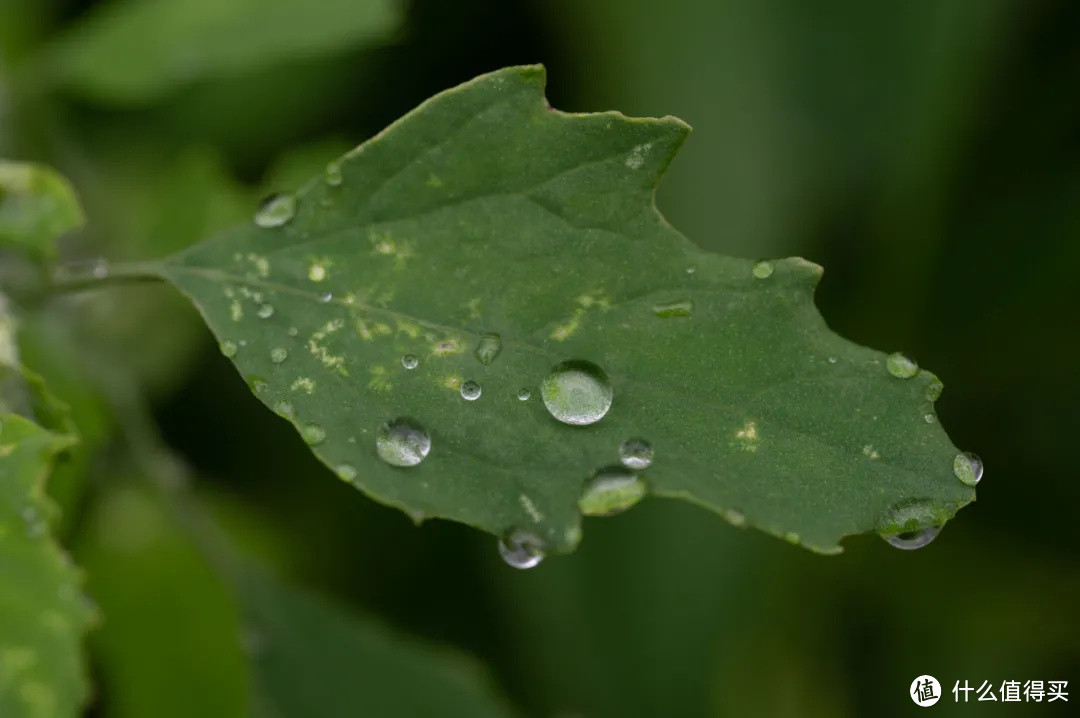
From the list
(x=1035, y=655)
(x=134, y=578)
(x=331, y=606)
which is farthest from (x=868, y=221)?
(x=134, y=578)

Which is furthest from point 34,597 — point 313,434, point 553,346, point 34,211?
point 553,346

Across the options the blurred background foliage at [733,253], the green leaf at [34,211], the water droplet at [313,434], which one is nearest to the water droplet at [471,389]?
the water droplet at [313,434]

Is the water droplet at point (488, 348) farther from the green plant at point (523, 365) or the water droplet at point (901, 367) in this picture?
the water droplet at point (901, 367)

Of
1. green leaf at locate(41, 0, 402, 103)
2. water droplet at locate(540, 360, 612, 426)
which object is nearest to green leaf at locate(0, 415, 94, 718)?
water droplet at locate(540, 360, 612, 426)

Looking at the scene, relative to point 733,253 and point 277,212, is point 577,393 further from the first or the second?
point 733,253

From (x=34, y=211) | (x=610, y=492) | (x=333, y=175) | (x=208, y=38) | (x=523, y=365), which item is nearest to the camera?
(x=610, y=492)

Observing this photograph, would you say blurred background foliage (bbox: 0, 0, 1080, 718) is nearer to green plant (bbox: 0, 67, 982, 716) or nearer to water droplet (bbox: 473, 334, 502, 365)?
green plant (bbox: 0, 67, 982, 716)
